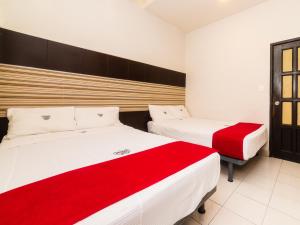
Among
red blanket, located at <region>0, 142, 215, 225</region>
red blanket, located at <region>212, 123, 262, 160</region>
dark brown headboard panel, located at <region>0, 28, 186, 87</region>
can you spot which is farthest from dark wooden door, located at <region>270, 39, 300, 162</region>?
red blanket, located at <region>0, 142, 215, 225</region>

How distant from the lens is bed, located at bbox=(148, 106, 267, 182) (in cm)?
193

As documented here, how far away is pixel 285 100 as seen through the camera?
2730mm

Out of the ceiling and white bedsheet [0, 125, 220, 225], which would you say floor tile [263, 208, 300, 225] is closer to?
white bedsheet [0, 125, 220, 225]

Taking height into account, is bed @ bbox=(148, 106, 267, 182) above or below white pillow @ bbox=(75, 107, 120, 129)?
below

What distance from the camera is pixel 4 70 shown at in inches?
68.7

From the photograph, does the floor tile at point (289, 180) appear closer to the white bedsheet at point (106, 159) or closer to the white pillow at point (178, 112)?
the white bedsheet at point (106, 159)

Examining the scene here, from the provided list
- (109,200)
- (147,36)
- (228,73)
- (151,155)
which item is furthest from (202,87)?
(109,200)

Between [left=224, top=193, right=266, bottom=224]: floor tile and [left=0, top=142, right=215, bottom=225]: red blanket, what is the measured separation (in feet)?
2.60

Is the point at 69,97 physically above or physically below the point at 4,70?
below

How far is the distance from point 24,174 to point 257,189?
2.28 metres

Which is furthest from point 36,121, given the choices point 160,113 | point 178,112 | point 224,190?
point 178,112

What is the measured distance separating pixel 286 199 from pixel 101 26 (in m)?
3.46

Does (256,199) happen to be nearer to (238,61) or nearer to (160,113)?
(160,113)

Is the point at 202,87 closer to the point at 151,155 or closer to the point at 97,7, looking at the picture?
the point at 97,7
